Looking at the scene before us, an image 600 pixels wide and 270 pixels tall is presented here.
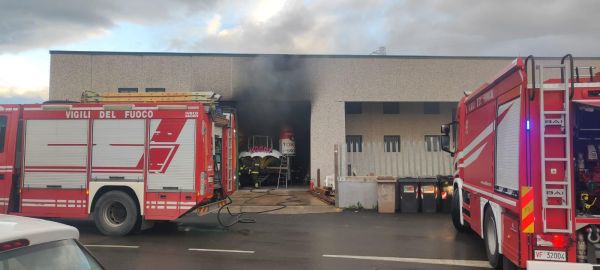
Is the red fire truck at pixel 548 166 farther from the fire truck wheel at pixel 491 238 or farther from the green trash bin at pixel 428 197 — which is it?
the green trash bin at pixel 428 197

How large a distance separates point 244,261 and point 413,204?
7.55 m

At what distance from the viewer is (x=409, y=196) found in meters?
13.3

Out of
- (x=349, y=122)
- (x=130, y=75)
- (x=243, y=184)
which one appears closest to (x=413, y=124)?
(x=349, y=122)

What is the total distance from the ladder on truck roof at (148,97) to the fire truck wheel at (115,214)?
2.17m

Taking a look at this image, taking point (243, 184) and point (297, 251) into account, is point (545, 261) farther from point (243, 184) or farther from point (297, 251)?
point (243, 184)

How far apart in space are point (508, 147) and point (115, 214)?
23.7 feet

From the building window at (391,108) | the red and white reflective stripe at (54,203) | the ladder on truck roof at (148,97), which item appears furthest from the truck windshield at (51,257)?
the building window at (391,108)

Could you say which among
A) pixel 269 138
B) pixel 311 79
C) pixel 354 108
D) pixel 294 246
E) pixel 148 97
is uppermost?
pixel 311 79

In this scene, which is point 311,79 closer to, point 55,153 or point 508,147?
point 55,153

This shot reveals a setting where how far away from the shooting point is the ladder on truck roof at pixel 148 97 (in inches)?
386

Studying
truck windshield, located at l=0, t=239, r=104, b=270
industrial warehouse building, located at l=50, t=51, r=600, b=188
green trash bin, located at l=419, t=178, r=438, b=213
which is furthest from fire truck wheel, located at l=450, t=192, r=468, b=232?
industrial warehouse building, located at l=50, t=51, r=600, b=188

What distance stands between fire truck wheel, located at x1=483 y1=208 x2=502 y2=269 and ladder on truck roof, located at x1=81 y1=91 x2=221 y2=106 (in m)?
5.75

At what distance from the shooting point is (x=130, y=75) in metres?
19.2

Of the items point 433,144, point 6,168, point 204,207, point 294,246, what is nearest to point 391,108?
point 433,144
